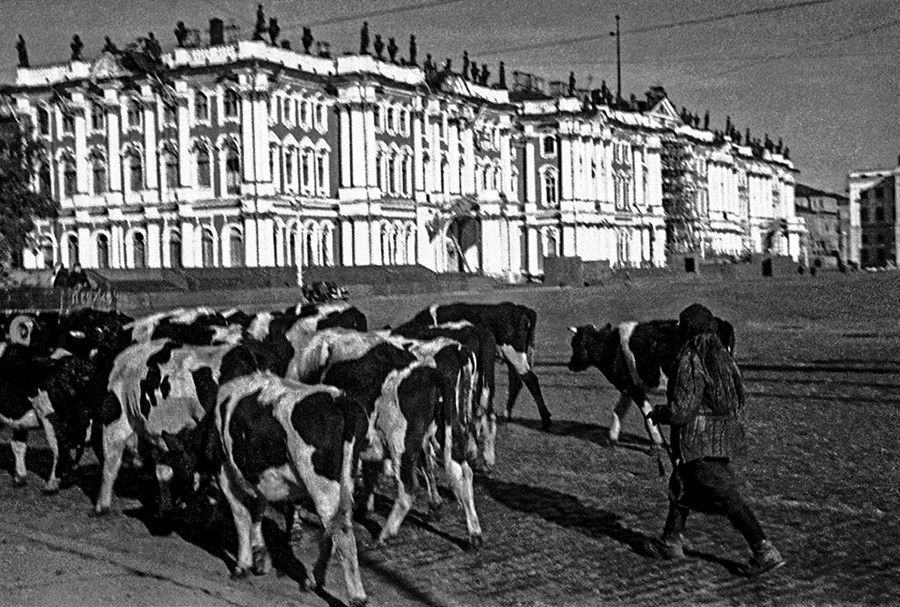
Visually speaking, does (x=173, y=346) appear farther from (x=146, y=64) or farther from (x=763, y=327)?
(x=146, y=64)

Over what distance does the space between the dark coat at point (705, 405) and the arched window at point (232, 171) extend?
186ft

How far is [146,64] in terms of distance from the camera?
67.1 metres

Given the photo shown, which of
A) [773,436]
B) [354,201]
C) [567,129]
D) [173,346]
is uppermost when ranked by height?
[567,129]

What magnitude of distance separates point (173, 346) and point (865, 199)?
16958 centimetres

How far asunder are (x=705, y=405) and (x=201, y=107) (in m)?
59.3

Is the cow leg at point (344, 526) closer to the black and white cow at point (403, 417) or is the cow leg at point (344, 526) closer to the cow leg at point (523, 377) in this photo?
the black and white cow at point (403, 417)

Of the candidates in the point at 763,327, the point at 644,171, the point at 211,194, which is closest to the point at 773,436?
the point at 763,327

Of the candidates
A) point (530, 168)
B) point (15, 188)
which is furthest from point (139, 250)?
point (530, 168)

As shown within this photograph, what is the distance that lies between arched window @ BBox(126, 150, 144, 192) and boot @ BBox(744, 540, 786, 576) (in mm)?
63540

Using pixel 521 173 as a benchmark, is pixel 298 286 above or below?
below

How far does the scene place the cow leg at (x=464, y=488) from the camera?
1138 centimetres

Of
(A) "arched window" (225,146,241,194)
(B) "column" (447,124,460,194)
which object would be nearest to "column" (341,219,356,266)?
(A) "arched window" (225,146,241,194)

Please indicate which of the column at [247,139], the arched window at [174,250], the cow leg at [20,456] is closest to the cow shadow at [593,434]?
the cow leg at [20,456]

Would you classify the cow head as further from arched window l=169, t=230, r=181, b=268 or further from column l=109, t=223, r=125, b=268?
column l=109, t=223, r=125, b=268
